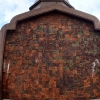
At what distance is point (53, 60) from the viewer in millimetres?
6262

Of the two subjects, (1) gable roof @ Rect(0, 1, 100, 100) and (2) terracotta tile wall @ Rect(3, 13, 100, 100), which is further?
(1) gable roof @ Rect(0, 1, 100, 100)

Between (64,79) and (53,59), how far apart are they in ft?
2.62

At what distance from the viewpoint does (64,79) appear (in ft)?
20.0

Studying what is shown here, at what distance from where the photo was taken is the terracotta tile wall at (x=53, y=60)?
19.9ft

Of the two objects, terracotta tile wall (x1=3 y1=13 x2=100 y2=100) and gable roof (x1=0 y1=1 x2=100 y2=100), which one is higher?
gable roof (x1=0 y1=1 x2=100 y2=100)

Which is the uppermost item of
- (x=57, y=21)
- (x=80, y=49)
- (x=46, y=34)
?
(x=57, y=21)

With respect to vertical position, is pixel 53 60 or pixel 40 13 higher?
pixel 40 13

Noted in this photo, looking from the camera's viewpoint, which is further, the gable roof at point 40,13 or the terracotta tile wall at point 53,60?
the gable roof at point 40,13

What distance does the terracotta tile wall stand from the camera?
19.9ft

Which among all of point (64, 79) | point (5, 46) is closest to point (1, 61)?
point (5, 46)

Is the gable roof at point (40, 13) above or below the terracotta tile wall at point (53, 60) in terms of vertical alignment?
above

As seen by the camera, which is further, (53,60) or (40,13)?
(40,13)

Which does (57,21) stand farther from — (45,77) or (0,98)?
(0,98)

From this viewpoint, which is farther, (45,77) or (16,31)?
(16,31)
